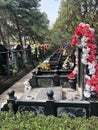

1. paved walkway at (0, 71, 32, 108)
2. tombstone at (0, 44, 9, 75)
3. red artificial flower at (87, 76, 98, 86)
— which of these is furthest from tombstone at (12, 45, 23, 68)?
red artificial flower at (87, 76, 98, 86)

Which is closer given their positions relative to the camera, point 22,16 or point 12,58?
point 12,58

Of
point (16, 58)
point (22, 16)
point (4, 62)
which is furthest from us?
point (22, 16)

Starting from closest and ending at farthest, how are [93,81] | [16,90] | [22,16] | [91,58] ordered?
1. [93,81]
2. [91,58]
3. [16,90]
4. [22,16]

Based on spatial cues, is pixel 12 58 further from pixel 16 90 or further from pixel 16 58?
pixel 16 90

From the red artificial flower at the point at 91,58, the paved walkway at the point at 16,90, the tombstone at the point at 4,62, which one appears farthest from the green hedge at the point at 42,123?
the tombstone at the point at 4,62

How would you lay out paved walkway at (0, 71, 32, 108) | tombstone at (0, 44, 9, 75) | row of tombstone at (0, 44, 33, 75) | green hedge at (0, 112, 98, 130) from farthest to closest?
row of tombstone at (0, 44, 33, 75), tombstone at (0, 44, 9, 75), paved walkway at (0, 71, 32, 108), green hedge at (0, 112, 98, 130)

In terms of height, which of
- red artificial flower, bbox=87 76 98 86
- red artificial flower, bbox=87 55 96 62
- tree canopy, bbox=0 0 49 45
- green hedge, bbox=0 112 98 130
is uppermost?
tree canopy, bbox=0 0 49 45

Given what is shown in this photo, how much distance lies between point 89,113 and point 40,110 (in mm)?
1372

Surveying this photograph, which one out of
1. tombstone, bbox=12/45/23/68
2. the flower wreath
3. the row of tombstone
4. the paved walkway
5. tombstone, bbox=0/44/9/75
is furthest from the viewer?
tombstone, bbox=12/45/23/68

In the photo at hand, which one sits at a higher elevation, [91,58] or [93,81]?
[91,58]

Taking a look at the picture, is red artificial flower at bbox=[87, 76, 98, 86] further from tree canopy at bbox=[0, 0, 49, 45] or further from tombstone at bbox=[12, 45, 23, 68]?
tree canopy at bbox=[0, 0, 49, 45]

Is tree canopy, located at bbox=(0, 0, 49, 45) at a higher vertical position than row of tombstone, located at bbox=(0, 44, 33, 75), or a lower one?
higher

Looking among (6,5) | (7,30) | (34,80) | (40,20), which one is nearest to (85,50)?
(34,80)

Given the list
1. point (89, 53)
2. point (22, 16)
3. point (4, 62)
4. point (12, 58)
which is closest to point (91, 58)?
point (89, 53)
